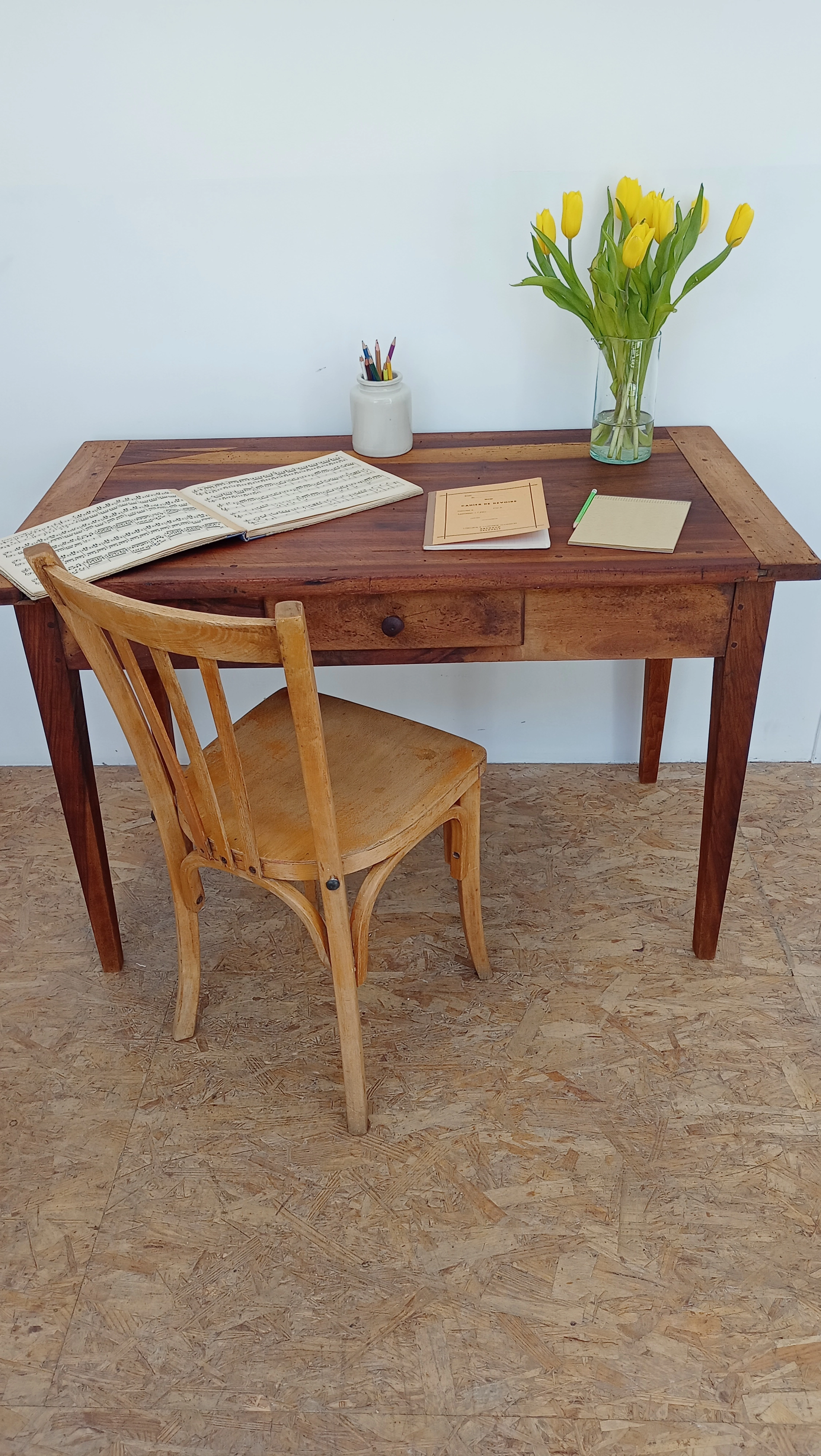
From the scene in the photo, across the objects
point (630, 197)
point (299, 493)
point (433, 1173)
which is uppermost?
point (630, 197)

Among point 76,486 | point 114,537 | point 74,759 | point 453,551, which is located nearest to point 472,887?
point 453,551

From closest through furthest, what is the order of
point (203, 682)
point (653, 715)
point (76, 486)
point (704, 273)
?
point (203, 682) < point (704, 273) < point (76, 486) < point (653, 715)

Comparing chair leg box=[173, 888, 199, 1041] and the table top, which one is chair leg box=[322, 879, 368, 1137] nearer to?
chair leg box=[173, 888, 199, 1041]

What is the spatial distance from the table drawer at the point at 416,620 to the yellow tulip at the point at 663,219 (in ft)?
2.06

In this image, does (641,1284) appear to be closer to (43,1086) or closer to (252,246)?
(43,1086)

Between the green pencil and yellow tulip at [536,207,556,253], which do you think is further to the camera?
yellow tulip at [536,207,556,253]

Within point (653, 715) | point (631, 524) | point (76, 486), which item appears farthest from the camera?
point (653, 715)

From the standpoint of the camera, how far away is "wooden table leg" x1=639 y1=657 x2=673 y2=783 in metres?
2.20

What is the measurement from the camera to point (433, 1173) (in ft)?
4.97

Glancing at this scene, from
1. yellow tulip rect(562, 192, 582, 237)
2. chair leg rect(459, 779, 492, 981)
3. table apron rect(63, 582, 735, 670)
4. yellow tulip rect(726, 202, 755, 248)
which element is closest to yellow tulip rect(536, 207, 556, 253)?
yellow tulip rect(562, 192, 582, 237)

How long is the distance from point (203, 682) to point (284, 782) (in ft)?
0.90

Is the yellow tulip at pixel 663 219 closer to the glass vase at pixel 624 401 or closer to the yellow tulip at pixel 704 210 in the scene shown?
the yellow tulip at pixel 704 210

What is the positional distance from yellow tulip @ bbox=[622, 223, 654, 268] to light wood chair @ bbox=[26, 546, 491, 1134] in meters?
0.76

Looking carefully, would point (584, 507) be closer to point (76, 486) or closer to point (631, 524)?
point (631, 524)
